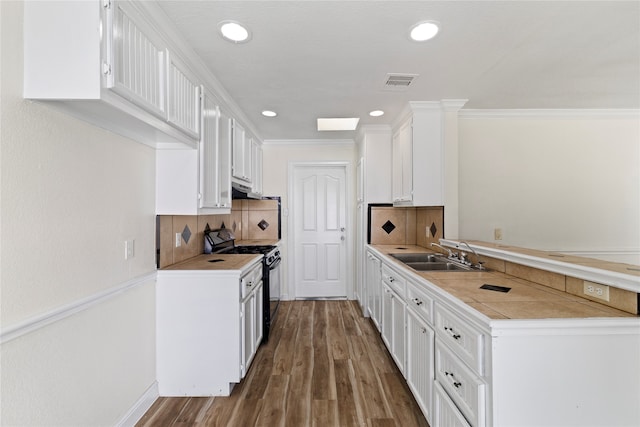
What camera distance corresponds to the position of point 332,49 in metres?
1.88

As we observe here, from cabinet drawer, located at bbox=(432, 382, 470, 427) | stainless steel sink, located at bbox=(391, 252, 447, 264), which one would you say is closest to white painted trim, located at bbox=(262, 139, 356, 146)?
stainless steel sink, located at bbox=(391, 252, 447, 264)

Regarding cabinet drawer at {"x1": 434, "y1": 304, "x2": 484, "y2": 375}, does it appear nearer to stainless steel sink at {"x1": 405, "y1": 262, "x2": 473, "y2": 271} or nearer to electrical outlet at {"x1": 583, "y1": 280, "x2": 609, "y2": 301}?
electrical outlet at {"x1": 583, "y1": 280, "x2": 609, "y2": 301}

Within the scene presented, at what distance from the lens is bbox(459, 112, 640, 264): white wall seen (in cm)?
318

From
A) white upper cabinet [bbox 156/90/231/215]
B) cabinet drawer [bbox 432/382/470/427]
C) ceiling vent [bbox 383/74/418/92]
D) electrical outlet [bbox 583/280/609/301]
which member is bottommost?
cabinet drawer [bbox 432/382/470/427]

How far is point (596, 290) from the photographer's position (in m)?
1.35

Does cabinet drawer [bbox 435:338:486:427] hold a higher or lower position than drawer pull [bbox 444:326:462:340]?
lower

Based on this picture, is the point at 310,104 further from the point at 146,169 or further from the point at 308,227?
the point at 308,227

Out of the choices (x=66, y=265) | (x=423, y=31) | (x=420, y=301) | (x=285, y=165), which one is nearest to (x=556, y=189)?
(x=420, y=301)

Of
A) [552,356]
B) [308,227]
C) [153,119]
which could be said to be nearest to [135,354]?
[153,119]

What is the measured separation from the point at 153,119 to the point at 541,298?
2210 mm

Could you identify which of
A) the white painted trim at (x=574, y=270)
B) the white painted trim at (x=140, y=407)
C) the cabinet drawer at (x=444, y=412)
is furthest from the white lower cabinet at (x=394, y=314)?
the white painted trim at (x=140, y=407)

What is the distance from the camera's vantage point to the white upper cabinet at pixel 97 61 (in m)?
1.12

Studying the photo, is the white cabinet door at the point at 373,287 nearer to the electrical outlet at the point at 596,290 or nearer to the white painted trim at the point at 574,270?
the white painted trim at the point at 574,270

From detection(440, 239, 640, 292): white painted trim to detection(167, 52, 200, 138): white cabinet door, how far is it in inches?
89.9
